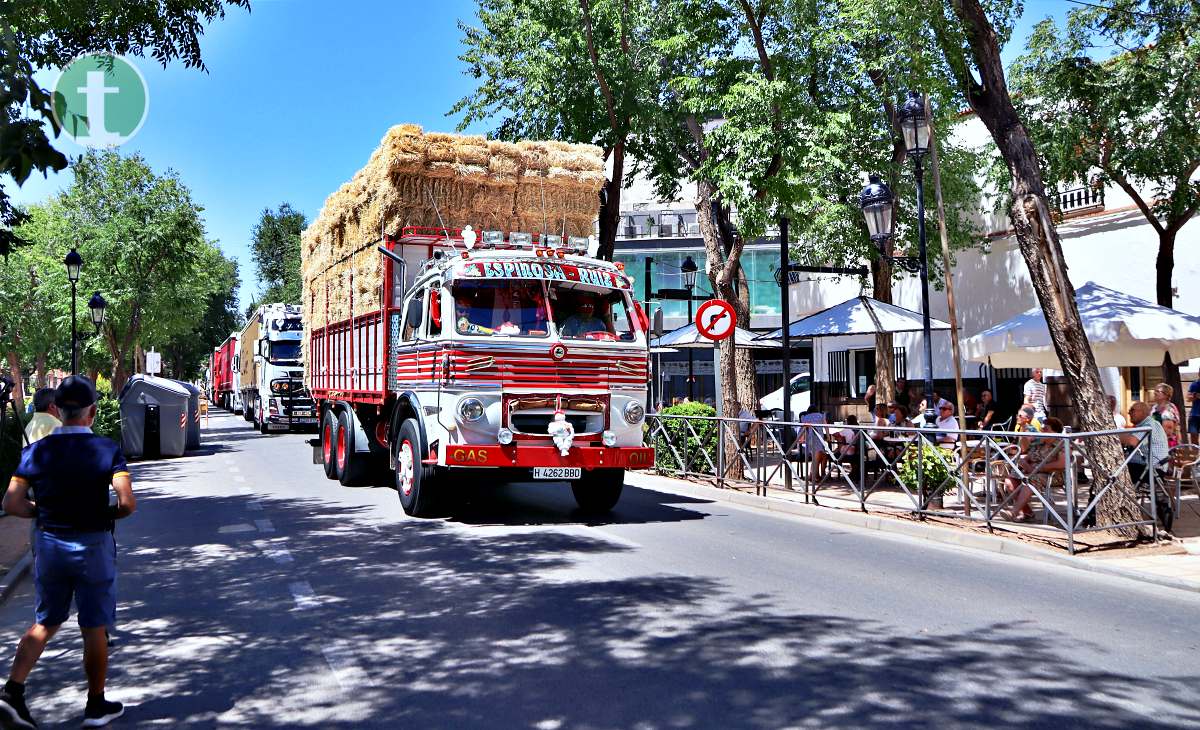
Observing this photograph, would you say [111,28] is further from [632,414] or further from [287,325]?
[287,325]

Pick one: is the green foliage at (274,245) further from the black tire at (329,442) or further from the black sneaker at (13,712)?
the black sneaker at (13,712)

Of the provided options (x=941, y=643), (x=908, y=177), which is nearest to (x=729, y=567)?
(x=941, y=643)

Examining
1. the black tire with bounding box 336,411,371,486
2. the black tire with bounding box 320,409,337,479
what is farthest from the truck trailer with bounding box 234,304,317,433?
the black tire with bounding box 336,411,371,486

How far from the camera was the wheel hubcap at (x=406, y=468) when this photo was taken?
1126 centimetres

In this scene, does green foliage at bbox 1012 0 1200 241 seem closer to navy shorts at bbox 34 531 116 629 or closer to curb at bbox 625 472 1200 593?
curb at bbox 625 472 1200 593

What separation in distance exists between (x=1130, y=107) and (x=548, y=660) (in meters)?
17.4

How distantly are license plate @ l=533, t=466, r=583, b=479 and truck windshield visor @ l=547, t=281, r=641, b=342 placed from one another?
148cm

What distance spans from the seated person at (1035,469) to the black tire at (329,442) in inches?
400

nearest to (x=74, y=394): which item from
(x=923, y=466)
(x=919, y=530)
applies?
(x=919, y=530)

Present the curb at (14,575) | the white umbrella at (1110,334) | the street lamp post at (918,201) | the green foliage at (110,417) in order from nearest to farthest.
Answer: the curb at (14,575) → the street lamp post at (918,201) → the white umbrella at (1110,334) → the green foliage at (110,417)

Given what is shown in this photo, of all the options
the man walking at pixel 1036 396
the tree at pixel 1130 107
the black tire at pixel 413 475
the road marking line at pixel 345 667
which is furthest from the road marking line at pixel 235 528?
the tree at pixel 1130 107

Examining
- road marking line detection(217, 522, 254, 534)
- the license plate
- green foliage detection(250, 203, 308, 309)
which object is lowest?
road marking line detection(217, 522, 254, 534)

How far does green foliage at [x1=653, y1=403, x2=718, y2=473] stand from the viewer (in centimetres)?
1522

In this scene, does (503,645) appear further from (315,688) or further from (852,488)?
(852,488)
